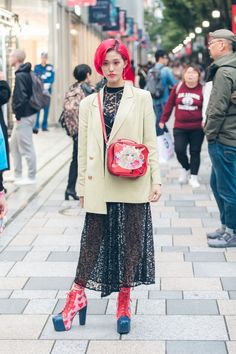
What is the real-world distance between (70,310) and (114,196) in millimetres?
760

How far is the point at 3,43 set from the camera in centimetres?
1163

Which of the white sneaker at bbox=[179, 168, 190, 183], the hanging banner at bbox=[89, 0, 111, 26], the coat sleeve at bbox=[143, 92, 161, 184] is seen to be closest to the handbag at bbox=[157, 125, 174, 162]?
the white sneaker at bbox=[179, 168, 190, 183]

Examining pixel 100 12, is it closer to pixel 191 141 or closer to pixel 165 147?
pixel 165 147

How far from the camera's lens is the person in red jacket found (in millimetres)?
10258

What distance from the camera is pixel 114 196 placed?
4.73m

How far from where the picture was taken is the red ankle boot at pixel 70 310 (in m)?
4.84

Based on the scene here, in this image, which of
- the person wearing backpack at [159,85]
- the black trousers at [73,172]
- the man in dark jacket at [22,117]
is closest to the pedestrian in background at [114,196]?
the black trousers at [73,172]

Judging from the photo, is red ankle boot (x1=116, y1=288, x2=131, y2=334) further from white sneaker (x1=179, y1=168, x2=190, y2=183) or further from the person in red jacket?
white sneaker (x1=179, y1=168, x2=190, y2=183)

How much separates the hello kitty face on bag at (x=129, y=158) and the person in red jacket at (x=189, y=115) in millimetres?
5643

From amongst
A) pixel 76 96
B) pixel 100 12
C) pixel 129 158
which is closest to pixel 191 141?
pixel 76 96

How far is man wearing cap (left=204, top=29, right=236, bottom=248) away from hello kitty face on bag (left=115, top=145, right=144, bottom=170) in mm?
2211

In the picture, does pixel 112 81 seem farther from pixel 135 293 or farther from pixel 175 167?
pixel 175 167

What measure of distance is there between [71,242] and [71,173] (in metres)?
2.35

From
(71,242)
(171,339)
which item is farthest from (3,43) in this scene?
(171,339)
